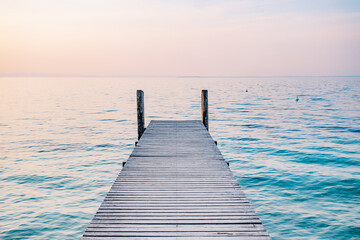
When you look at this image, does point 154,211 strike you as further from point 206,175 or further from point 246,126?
point 246,126

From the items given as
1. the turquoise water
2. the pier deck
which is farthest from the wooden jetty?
the turquoise water

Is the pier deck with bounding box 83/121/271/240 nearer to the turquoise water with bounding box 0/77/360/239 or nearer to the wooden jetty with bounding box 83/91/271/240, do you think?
the wooden jetty with bounding box 83/91/271/240

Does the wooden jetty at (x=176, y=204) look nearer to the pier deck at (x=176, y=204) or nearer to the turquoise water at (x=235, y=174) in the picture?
the pier deck at (x=176, y=204)

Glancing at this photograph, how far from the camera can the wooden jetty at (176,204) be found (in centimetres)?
427

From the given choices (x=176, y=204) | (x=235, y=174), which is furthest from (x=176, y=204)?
(x=235, y=174)

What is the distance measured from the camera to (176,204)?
202 inches

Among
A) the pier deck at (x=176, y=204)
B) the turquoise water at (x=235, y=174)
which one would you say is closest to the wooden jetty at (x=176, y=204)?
the pier deck at (x=176, y=204)

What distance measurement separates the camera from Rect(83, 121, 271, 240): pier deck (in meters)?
4.27

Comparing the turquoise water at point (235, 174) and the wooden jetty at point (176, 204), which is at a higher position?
the wooden jetty at point (176, 204)

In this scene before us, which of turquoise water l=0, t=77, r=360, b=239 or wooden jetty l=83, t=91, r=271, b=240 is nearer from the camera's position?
wooden jetty l=83, t=91, r=271, b=240

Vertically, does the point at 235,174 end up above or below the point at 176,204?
below

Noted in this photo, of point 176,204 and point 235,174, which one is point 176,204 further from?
point 235,174

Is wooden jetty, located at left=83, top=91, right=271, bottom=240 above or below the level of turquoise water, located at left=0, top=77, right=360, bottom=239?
above

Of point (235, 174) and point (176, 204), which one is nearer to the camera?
point (176, 204)
